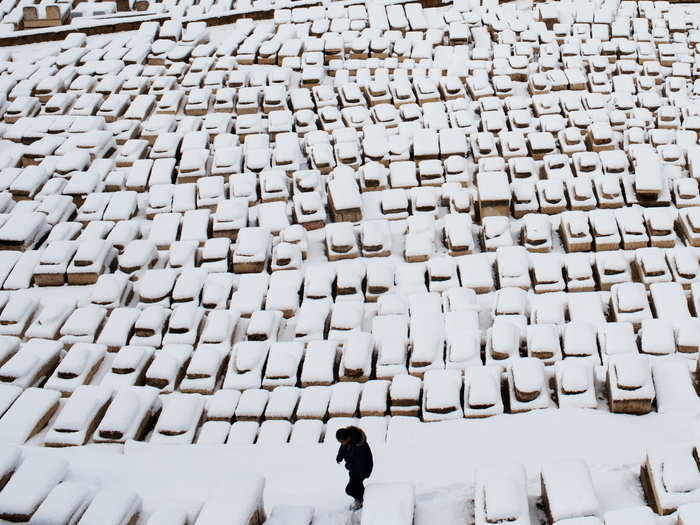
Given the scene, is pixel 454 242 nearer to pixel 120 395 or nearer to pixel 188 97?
pixel 120 395

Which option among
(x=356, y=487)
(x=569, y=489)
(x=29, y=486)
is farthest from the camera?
(x=29, y=486)

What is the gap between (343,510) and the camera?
191 inches

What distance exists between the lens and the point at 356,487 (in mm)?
4738

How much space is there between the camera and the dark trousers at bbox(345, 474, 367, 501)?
185 inches

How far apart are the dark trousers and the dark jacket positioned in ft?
0.11

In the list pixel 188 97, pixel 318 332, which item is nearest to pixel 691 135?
pixel 318 332

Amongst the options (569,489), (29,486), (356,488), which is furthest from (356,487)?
(29,486)

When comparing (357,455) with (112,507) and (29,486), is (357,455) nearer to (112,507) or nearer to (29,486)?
(112,507)

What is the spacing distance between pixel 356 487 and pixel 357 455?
0.24 meters

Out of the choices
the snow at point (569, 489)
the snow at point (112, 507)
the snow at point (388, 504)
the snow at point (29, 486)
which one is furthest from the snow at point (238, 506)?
the snow at point (569, 489)

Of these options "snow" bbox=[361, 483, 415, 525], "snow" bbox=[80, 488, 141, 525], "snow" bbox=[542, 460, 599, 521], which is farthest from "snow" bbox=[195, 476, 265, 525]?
"snow" bbox=[542, 460, 599, 521]

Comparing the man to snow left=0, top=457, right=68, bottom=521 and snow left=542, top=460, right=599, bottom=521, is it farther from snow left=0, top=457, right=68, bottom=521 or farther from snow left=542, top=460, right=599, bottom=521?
snow left=0, top=457, right=68, bottom=521

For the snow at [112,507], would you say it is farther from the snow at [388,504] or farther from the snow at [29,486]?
the snow at [388,504]

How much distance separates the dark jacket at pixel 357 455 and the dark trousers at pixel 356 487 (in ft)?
0.11
